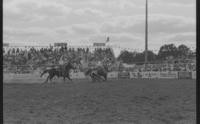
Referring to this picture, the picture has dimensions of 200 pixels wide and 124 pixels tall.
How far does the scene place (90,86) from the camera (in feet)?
65.7

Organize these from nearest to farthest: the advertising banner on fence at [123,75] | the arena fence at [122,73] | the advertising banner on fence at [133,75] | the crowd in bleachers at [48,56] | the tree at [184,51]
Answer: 1. the arena fence at [122,73]
2. the crowd in bleachers at [48,56]
3. the advertising banner on fence at [133,75]
4. the advertising banner on fence at [123,75]
5. the tree at [184,51]

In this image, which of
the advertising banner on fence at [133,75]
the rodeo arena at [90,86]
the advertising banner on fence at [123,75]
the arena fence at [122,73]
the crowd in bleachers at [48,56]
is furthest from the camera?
the advertising banner on fence at [123,75]

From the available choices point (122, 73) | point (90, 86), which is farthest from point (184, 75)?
point (90, 86)

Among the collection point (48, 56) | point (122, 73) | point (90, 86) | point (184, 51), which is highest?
point (184, 51)

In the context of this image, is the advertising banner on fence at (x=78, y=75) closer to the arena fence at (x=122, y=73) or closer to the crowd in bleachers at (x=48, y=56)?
the arena fence at (x=122, y=73)

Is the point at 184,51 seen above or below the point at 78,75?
above

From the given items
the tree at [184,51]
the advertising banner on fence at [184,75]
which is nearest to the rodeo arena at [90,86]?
the advertising banner on fence at [184,75]

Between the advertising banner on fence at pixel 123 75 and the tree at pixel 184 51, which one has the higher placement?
the tree at pixel 184 51

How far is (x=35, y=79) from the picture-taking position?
91.8ft

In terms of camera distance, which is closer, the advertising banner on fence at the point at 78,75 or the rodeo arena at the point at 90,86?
the rodeo arena at the point at 90,86

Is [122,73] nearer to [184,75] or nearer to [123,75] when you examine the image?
[123,75]

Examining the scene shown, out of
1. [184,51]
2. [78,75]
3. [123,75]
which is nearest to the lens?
[78,75]

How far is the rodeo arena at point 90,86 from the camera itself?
24.9ft

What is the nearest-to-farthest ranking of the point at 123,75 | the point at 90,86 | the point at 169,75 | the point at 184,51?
1. the point at 90,86
2. the point at 169,75
3. the point at 123,75
4. the point at 184,51
